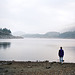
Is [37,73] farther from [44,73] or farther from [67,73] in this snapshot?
[67,73]

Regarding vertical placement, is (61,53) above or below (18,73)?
above

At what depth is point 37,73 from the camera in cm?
1181

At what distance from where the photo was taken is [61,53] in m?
A: 17.9

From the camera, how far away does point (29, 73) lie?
11781 mm

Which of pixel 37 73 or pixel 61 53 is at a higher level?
pixel 61 53

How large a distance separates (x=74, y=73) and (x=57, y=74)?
197 cm

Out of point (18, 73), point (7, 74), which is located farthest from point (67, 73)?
point (7, 74)

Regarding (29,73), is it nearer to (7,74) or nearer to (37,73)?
(37,73)

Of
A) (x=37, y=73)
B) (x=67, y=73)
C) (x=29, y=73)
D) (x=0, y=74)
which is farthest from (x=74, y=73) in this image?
(x=0, y=74)

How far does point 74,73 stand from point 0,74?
8.08m

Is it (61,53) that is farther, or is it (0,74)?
(61,53)

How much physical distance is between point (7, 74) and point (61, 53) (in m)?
9.66

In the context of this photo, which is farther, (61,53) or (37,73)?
(61,53)

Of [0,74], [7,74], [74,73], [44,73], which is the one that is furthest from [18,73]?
[74,73]
